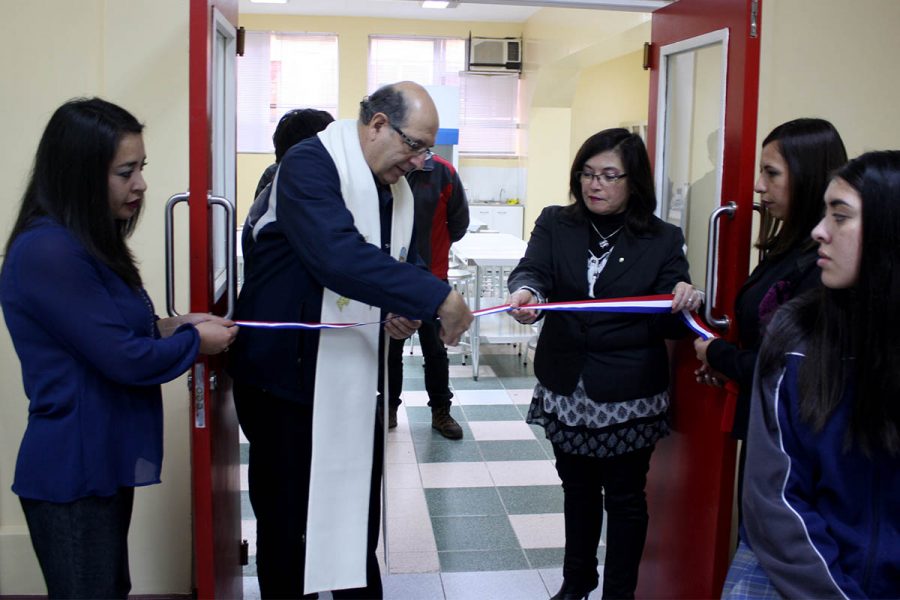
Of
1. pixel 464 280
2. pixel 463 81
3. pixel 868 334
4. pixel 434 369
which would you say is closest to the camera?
pixel 868 334

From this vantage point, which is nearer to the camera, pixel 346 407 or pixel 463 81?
pixel 346 407

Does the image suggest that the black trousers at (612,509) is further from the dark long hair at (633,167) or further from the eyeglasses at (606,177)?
the eyeglasses at (606,177)

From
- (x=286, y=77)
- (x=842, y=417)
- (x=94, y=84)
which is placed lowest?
(x=842, y=417)

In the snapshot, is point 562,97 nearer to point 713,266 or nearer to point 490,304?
point 490,304

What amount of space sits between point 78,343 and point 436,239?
9.06 ft

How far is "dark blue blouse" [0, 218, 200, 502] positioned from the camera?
1721 millimetres

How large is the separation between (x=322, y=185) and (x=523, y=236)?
31.4ft

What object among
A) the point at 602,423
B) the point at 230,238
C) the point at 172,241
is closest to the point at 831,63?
the point at 602,423

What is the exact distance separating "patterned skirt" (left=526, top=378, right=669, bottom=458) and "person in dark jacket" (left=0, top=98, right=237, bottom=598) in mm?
1155

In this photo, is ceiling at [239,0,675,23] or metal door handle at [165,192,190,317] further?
ceiling at [239,0,675,23]

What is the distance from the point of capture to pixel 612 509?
103 inches

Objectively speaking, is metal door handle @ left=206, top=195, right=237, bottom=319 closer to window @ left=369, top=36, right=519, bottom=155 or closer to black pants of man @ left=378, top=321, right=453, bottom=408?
black pants of man @ left=378, top=321, right=453, bottom=408

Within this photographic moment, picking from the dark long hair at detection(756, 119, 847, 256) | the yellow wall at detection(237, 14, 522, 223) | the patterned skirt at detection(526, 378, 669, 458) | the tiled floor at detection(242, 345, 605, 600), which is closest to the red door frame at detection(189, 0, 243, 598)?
the tiled floor at detection(242, 345, 605, 600)

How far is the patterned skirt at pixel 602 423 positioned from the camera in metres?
2.50
